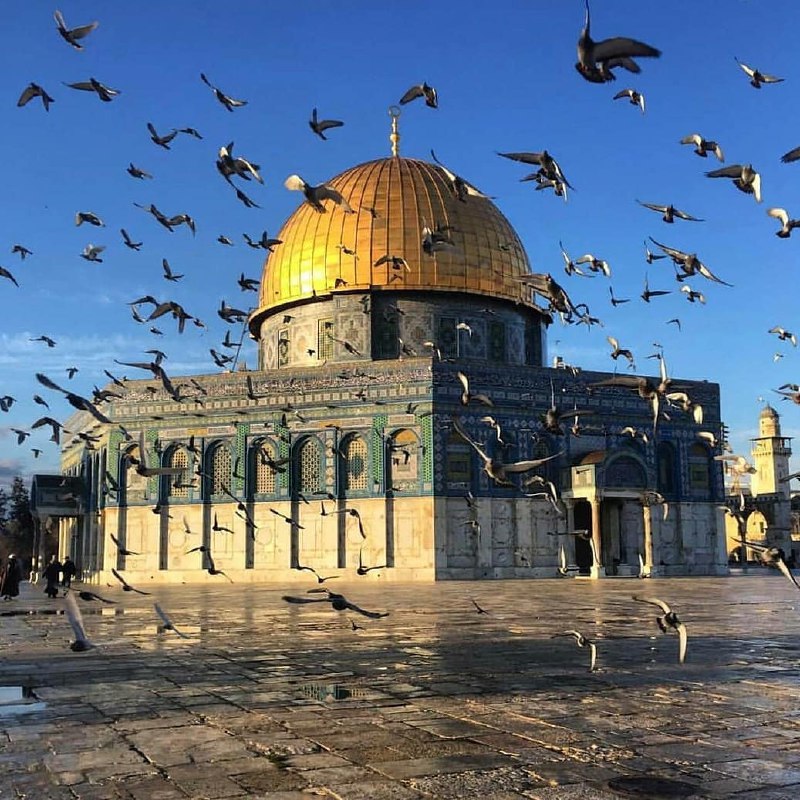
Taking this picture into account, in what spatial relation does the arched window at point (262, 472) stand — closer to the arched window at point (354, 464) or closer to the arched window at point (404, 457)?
the arched window at point (354, 464)

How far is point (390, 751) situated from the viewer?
16.9 feet

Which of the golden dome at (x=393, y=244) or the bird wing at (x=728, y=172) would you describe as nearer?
the bird wing at (x=728, y=172)

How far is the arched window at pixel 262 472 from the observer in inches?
1313

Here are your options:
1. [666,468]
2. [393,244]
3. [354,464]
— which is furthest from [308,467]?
[666,468]

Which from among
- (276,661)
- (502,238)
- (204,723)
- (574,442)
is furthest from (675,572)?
(204,723)

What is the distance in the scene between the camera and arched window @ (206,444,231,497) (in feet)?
111

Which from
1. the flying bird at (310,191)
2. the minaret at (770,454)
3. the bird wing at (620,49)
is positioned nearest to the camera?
the bird wing at (620,49)

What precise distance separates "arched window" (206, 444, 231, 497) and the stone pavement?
2104 cm

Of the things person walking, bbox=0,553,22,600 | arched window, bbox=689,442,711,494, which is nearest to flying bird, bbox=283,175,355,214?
person walking, bbox=0,553,22,600

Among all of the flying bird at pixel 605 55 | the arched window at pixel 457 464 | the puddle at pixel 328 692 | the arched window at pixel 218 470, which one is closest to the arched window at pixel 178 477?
the arched window at pixel 218 470

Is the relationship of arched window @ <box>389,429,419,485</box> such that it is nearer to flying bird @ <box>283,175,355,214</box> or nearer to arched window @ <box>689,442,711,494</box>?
arched window @ <box>689,442,711,494</box>

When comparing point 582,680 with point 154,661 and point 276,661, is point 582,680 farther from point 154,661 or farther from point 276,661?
point 154,661

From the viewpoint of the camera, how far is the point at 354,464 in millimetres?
32500

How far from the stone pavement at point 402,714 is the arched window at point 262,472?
2066 centimetres
